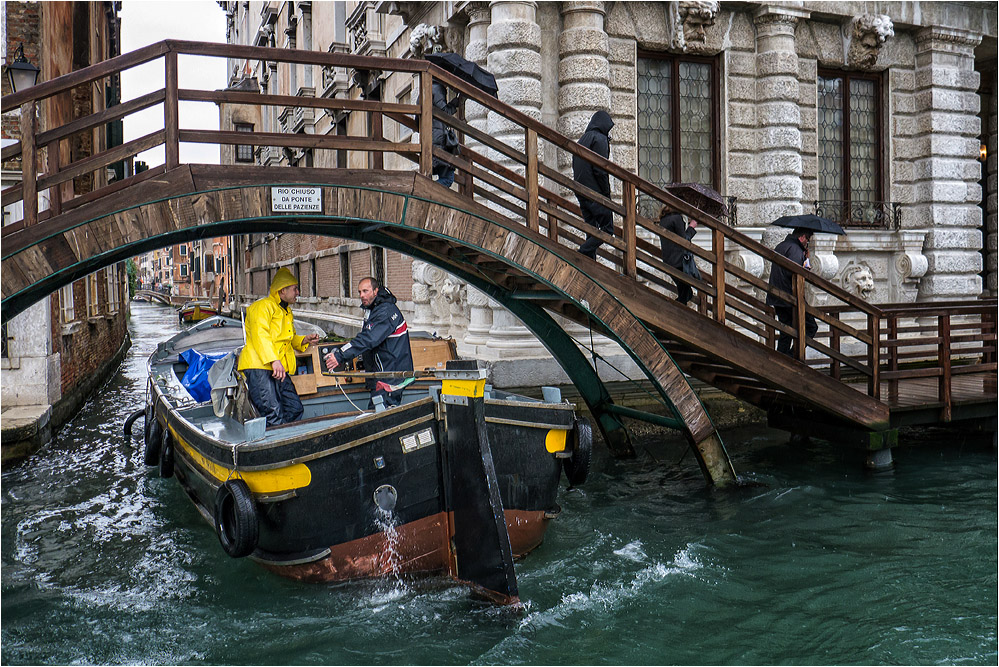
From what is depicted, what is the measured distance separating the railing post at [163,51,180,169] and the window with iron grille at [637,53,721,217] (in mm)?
7571

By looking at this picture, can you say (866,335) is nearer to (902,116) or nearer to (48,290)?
(902,116)

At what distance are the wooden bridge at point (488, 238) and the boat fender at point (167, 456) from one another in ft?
8.27

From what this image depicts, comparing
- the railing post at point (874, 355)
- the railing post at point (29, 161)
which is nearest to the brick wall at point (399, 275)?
the railing post at point (874, 355)

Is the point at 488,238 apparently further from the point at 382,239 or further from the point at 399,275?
the point at 399,275

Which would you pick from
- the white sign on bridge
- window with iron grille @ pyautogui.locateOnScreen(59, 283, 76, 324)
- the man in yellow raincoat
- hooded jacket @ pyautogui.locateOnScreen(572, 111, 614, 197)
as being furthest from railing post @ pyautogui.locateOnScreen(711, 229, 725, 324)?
window with iron grille @ pyautogui.locateOnScreen(59, 283, 76, 324)

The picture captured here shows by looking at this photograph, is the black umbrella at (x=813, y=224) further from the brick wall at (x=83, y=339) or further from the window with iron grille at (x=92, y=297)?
the window with iron grille at (x=92, y=297)

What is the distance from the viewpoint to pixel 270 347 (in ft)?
24.2

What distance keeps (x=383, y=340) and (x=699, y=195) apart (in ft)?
14.4

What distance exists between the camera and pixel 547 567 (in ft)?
23.0

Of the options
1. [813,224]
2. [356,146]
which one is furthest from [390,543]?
[813,224]

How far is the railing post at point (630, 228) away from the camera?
824cm

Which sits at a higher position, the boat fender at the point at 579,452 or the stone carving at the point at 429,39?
the stone carving at the point at 429,39

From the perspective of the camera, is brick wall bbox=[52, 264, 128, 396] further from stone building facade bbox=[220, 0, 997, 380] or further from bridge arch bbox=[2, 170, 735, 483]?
bridge arch bbox=[2, 170, 735, 483]

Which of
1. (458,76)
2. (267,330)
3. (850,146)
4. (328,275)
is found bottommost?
(267,330)
